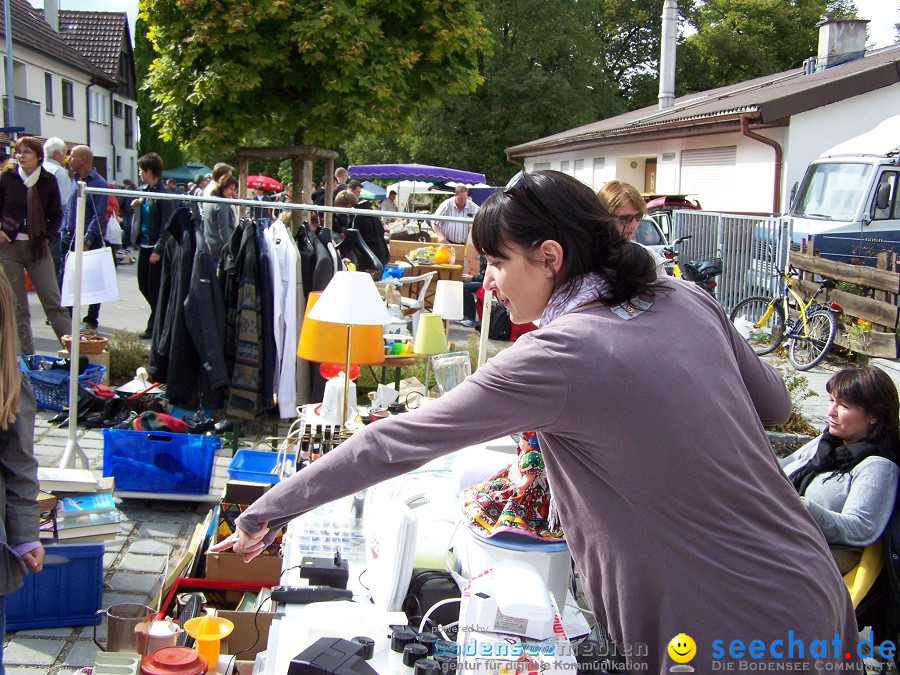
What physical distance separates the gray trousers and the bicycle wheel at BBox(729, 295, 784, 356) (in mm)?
7350

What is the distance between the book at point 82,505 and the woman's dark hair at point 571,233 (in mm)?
2787

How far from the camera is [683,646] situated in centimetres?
144

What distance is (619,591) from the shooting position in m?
1.48

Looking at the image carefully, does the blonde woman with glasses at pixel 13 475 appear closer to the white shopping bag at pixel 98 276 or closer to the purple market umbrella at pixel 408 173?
the white shopping bag at pixel 98 276

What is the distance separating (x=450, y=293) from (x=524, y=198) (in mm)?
3905

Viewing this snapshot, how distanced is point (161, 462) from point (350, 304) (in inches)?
69.5

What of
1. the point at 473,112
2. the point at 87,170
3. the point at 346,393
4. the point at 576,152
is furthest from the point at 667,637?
Answer: the point at 473,112

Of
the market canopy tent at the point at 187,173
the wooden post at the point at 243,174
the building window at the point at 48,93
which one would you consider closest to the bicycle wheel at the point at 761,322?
the wooden post at the point at 243,174

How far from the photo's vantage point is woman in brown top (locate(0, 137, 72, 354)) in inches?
287

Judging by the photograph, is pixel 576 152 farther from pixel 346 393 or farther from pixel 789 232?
pixel 346 393

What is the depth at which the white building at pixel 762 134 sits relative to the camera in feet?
47.3

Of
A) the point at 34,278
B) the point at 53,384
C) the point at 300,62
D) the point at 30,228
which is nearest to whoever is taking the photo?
the point at 53,384

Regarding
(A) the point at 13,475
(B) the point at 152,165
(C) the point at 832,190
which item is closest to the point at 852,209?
(C) the point at 832,190

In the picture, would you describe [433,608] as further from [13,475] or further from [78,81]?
[78,81]
